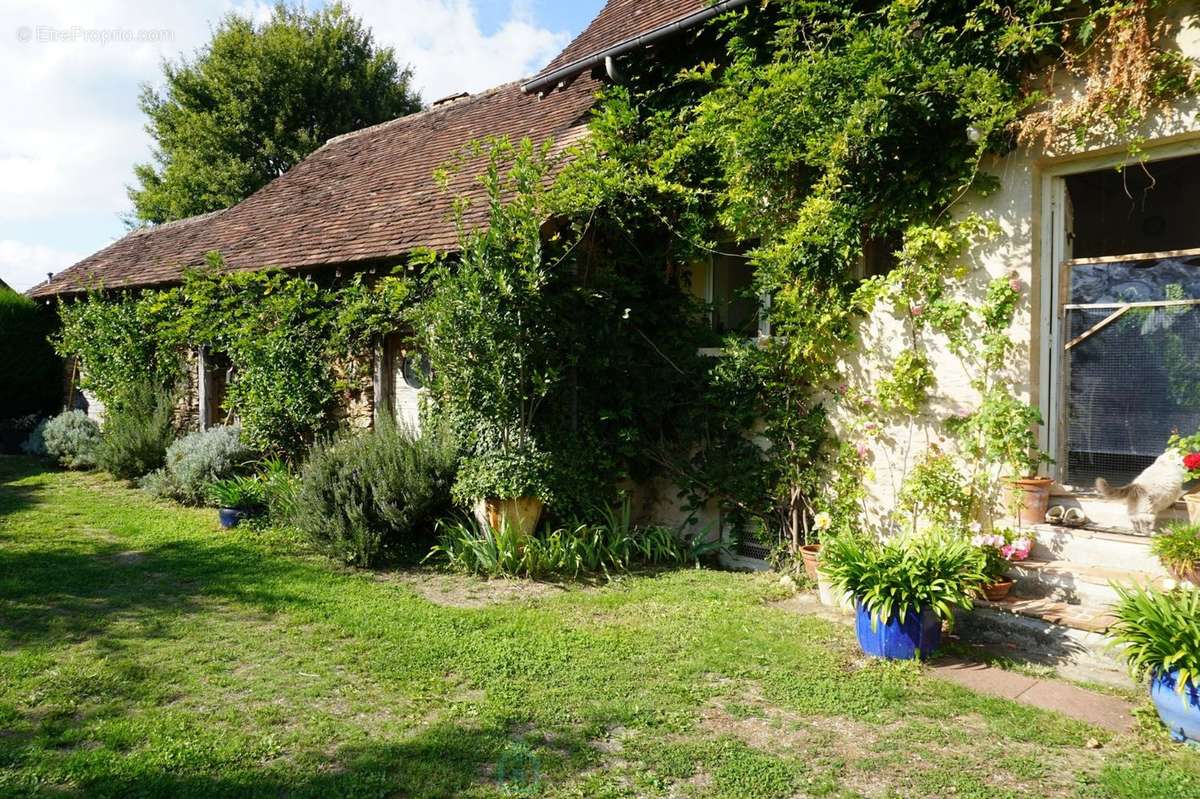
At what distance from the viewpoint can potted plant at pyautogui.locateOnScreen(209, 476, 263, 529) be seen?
27.7 ft

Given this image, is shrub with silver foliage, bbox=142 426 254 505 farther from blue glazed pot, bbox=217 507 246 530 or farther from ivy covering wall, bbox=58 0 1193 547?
ivy covering wall, bbox=58 0 1193 547

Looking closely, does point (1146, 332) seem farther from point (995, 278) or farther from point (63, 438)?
point (63, 438)

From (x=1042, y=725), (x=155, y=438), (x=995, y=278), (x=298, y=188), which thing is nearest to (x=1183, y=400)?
→ (x=995, y=278)

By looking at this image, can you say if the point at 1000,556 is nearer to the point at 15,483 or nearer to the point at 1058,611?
the point at 1058,611

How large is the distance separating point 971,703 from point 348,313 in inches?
297

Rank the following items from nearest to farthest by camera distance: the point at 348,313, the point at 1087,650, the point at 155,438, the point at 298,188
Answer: the point at 1087,650, the point at 348,313, the point at 155,438, the point at 298,188

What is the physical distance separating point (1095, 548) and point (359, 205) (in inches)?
395

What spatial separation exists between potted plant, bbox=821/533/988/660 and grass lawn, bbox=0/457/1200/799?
23 cm

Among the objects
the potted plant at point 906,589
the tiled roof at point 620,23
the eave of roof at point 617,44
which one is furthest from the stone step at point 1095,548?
the tiled roof at point 620,23

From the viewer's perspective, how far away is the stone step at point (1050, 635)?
14.6ft

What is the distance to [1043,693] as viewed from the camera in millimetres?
4293

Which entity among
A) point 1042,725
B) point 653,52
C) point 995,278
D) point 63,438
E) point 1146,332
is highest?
point 653,52

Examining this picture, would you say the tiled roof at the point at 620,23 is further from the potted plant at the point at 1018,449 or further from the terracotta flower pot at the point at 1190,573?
the terracotta flower pot at the point at 1190,573

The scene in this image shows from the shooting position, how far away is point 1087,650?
178 inches
